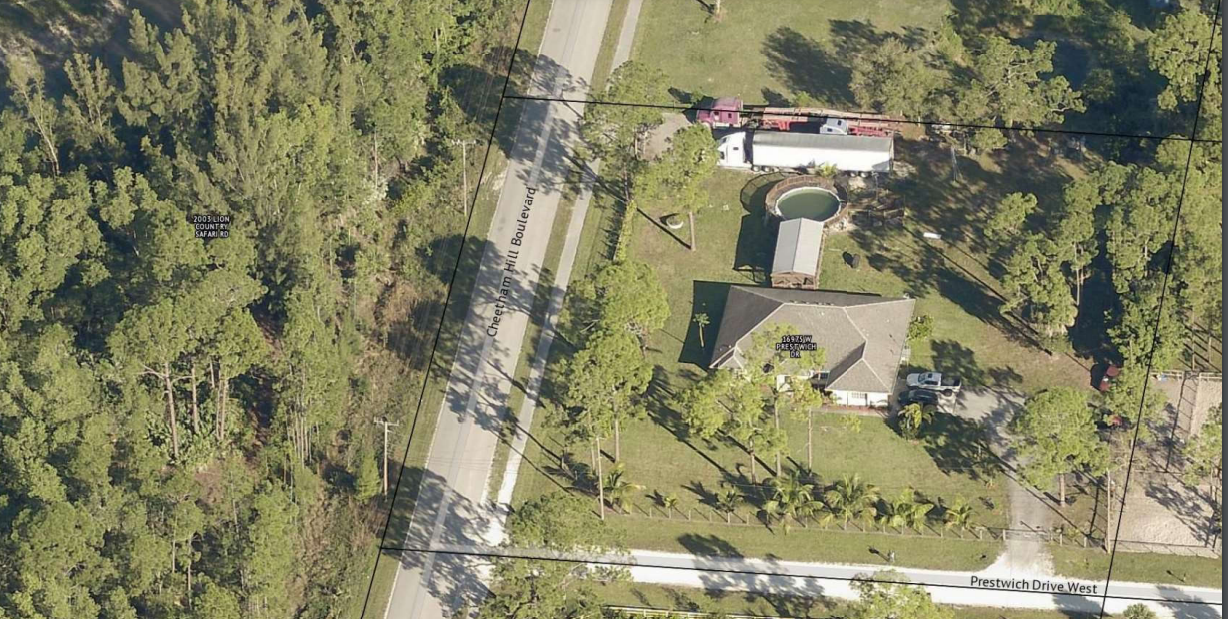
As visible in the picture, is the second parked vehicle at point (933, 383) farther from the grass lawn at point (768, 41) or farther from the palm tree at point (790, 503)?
the grass lawn at point (768, 41)

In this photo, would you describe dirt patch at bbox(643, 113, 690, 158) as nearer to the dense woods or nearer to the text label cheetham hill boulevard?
the text label cheetham hill boulevard

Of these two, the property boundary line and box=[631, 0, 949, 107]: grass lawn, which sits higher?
box=[631, 0, 949, 107]: grass lawn

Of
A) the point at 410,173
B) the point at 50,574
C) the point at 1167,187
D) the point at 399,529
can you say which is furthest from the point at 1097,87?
the point at 50,574

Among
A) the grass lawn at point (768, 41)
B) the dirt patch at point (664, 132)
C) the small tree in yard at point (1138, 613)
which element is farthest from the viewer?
the grass lawn at point (768, 41)

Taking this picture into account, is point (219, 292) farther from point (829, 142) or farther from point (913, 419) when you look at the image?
point (829, 142)

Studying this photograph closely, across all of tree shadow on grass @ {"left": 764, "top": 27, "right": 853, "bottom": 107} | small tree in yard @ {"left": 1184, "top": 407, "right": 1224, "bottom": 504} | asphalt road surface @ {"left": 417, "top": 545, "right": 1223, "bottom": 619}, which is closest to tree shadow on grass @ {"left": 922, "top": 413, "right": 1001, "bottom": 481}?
asphalt road surface @ {"left": 417, "top": 545, "right": 1223, "bottom": 619}

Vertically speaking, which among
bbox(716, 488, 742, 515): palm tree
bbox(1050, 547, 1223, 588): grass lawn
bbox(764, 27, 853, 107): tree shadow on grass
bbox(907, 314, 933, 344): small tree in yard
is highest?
bbox(764, 27, 853, 107): tree shadow on grass

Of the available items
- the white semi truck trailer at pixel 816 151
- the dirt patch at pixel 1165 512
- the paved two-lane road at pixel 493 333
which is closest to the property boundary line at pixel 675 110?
the dirt patch at pixel 1165 512
